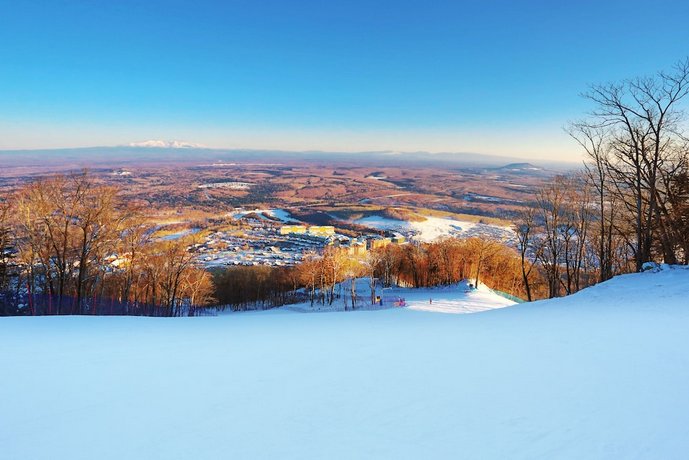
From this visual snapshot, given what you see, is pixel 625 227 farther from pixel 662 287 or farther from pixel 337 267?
pixel 337 267

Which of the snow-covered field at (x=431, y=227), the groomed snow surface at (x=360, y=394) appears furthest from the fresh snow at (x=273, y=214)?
the groomed snow surface at (x=360, y=394)

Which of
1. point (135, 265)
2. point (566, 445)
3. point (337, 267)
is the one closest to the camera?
point (566, 445)

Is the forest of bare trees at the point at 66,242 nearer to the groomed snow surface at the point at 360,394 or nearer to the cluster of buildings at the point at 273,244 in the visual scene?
the groomed snow surface at the point at 360,394

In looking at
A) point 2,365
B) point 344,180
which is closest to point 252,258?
point 2,365

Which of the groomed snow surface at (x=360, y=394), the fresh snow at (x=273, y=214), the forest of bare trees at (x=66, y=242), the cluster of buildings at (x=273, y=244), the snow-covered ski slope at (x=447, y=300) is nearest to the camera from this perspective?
the groomed snow surface at (x=360, y=394)

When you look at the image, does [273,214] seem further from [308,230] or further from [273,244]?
[273,244]

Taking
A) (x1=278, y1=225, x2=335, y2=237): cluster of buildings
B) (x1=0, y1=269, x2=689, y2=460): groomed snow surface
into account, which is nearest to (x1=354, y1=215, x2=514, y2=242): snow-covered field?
(x1=278, y1=225, x2=335, y2=237): cluster of buildings
